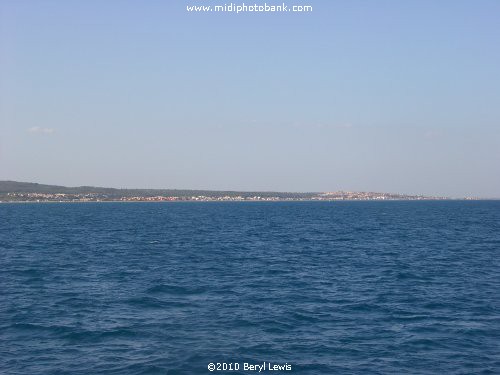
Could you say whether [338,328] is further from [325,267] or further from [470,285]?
[325,267]

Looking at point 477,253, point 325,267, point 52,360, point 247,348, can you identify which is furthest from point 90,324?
point 477,253

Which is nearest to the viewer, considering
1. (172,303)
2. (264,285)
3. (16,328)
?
(16,328)

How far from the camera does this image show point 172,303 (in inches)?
1255

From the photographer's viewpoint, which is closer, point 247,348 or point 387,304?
point 247,348

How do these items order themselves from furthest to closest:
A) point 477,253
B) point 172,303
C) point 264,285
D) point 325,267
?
point 477,253, point 325,267, point 264,285, point 172,303

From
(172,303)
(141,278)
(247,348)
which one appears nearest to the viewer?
(247,348)

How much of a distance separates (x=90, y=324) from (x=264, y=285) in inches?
531

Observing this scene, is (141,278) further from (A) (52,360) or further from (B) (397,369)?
(B) (397,369)

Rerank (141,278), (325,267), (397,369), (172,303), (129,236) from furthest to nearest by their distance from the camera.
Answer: (129,236), (325,267), (141,278), (172,303), (397,369)

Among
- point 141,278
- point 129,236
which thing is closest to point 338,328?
point 141,278

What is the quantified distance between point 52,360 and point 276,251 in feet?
126

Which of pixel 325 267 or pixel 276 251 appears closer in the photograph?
pixel 325 267

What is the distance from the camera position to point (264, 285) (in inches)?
1494

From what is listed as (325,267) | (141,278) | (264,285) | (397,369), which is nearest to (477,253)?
(325,267)
